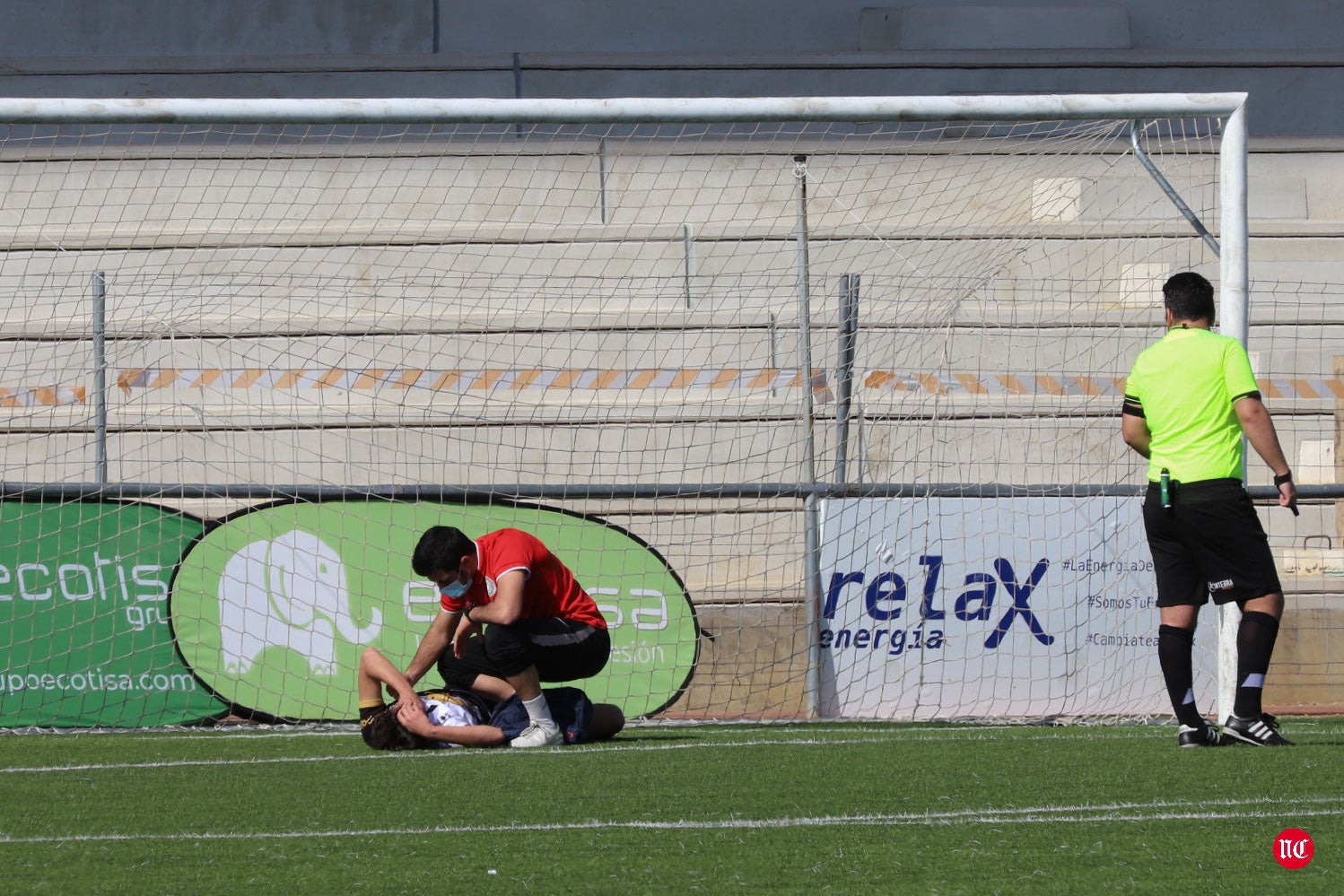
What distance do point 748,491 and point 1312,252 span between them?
15.8 ft

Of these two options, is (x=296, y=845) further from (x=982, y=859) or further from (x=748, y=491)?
(x=748, y=491)

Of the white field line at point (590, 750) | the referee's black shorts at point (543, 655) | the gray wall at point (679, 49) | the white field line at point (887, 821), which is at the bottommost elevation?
the white field line at point (590, 750)

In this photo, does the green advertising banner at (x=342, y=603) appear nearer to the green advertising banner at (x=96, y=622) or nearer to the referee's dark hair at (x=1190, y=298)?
the green advertising banner at (x=96, y=622)

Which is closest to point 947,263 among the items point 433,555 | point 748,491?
point 748,491

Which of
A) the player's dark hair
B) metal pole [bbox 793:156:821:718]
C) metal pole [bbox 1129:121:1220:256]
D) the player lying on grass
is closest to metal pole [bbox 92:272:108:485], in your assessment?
the player lying on grass

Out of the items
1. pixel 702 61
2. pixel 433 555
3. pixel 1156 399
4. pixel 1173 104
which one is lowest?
pixel 433 555

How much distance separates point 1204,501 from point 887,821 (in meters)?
1.93

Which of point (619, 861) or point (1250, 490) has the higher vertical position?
point (1250, 490)

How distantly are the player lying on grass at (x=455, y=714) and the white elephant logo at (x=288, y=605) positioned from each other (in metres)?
1.46

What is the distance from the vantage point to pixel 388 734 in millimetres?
5402

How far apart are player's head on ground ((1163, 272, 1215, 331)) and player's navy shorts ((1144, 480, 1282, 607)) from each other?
0.56 metres

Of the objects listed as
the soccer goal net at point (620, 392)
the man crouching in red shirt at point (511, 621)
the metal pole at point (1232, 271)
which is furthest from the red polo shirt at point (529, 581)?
the metal pole at point (1232, 271)

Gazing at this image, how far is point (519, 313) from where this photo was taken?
8617mm

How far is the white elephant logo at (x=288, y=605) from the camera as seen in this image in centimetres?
694
